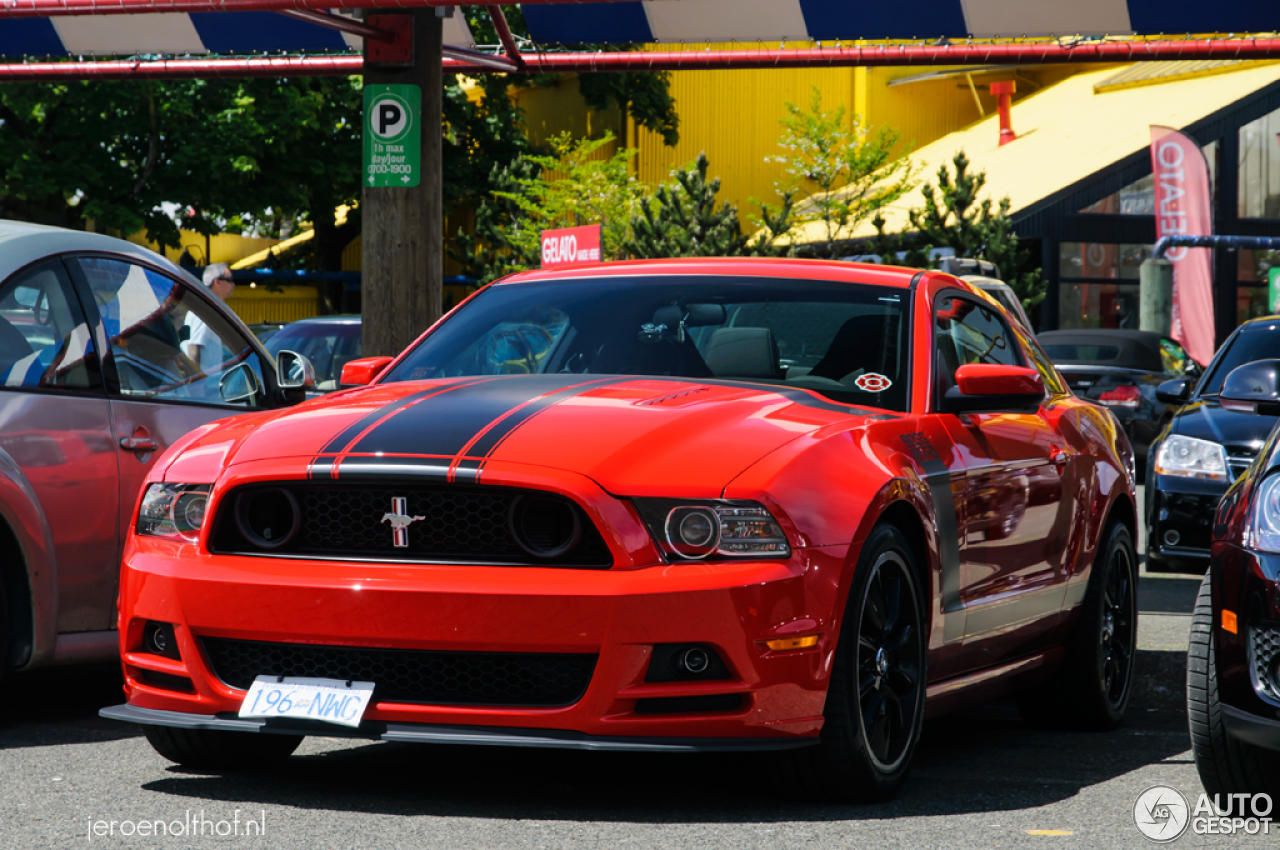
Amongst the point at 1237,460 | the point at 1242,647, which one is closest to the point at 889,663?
the point at 1242,647

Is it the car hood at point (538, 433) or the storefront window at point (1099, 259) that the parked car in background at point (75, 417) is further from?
the storefront window at point (1099, 259)

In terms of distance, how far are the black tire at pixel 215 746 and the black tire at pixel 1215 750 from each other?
8.01 feet

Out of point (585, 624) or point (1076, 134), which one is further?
point (1076, 134)

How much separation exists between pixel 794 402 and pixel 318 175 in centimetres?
3289

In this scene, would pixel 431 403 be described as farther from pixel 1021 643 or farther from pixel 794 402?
pixel 1021 643

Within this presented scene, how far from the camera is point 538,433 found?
4.59 meters

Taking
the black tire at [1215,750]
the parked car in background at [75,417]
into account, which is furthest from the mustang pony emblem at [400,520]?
the black tire at [1215,750]

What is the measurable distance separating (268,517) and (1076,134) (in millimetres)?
36690

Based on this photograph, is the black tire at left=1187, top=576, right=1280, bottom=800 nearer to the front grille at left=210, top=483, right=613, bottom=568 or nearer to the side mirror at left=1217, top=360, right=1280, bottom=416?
the front grille at left=210, top=483, right=613, bottom=568

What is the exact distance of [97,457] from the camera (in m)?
6.12

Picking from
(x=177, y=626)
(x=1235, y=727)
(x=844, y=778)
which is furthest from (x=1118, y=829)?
(x=177, y=626)

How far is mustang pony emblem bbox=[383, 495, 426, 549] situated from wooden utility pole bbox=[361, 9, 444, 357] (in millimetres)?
5334

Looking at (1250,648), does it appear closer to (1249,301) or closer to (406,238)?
(406,238)

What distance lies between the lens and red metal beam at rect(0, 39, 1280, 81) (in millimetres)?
10891
